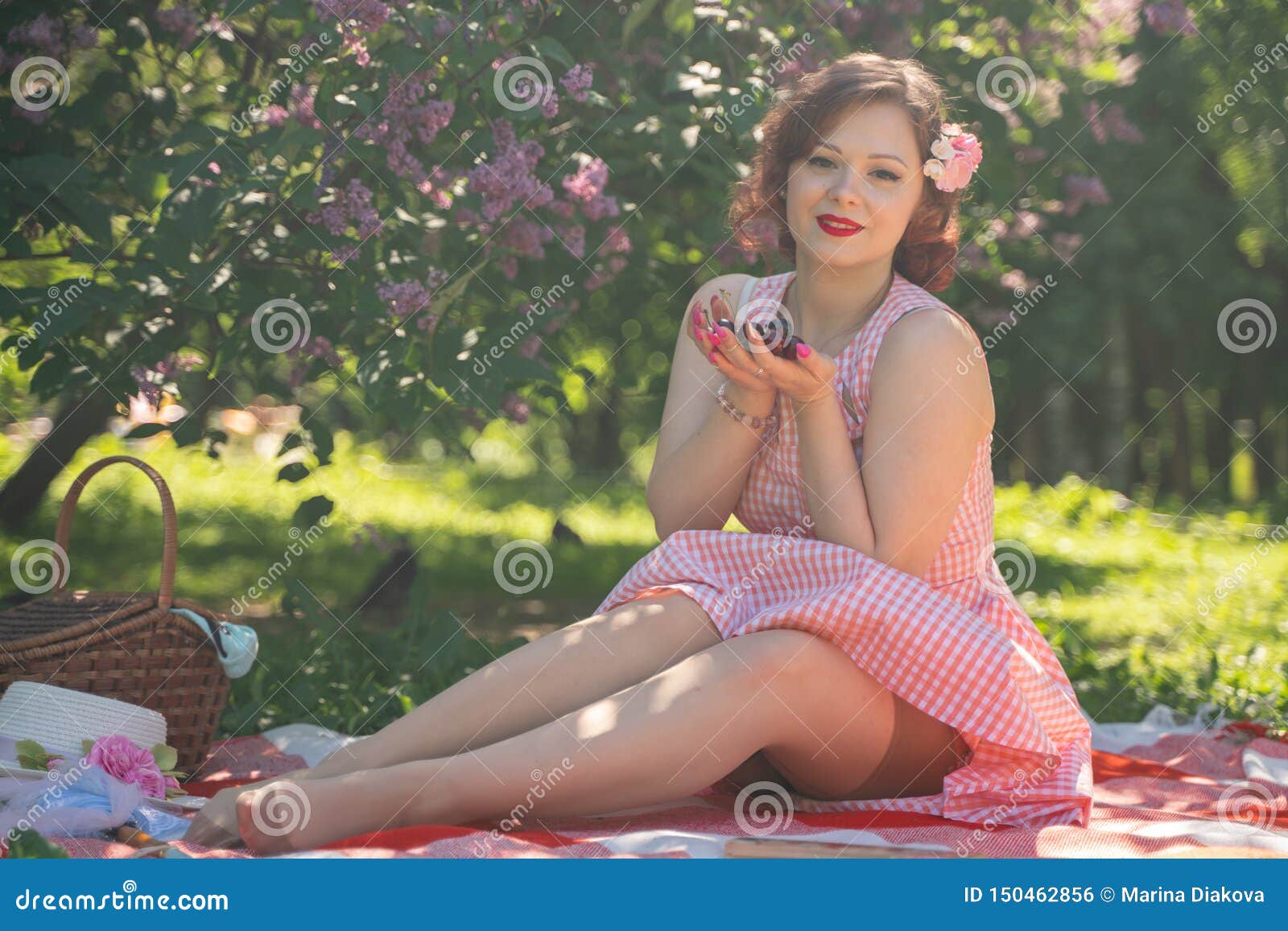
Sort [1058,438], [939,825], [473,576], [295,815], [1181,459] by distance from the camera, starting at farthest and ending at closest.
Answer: [1058,438], [1181,459], [473,576], [939,825], [295,815]

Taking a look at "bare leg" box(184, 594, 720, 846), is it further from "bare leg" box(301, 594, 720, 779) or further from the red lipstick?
the red lipstick

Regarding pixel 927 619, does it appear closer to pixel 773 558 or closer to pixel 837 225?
pixel 773 558

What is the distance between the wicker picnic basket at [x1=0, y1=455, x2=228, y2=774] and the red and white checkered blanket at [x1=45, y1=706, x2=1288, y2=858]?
18cm

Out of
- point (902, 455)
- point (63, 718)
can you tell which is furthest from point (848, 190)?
point (63, 718)

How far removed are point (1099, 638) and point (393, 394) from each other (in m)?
3.21

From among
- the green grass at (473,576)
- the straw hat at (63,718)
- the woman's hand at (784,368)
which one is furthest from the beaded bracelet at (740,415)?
the green grass at (473,576)

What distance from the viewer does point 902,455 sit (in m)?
2.46

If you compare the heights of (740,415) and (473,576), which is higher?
(740,415)

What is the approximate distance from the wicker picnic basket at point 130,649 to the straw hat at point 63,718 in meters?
0.13

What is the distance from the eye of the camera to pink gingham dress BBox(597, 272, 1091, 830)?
2.30 meters

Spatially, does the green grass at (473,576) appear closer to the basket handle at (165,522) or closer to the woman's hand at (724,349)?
the basket handle at (165,522)

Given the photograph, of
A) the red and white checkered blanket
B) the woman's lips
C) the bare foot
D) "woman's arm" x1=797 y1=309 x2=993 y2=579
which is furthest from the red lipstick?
the bare foot

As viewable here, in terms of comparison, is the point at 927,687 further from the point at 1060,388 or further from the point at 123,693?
the point at 1060,388

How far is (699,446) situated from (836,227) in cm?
51
